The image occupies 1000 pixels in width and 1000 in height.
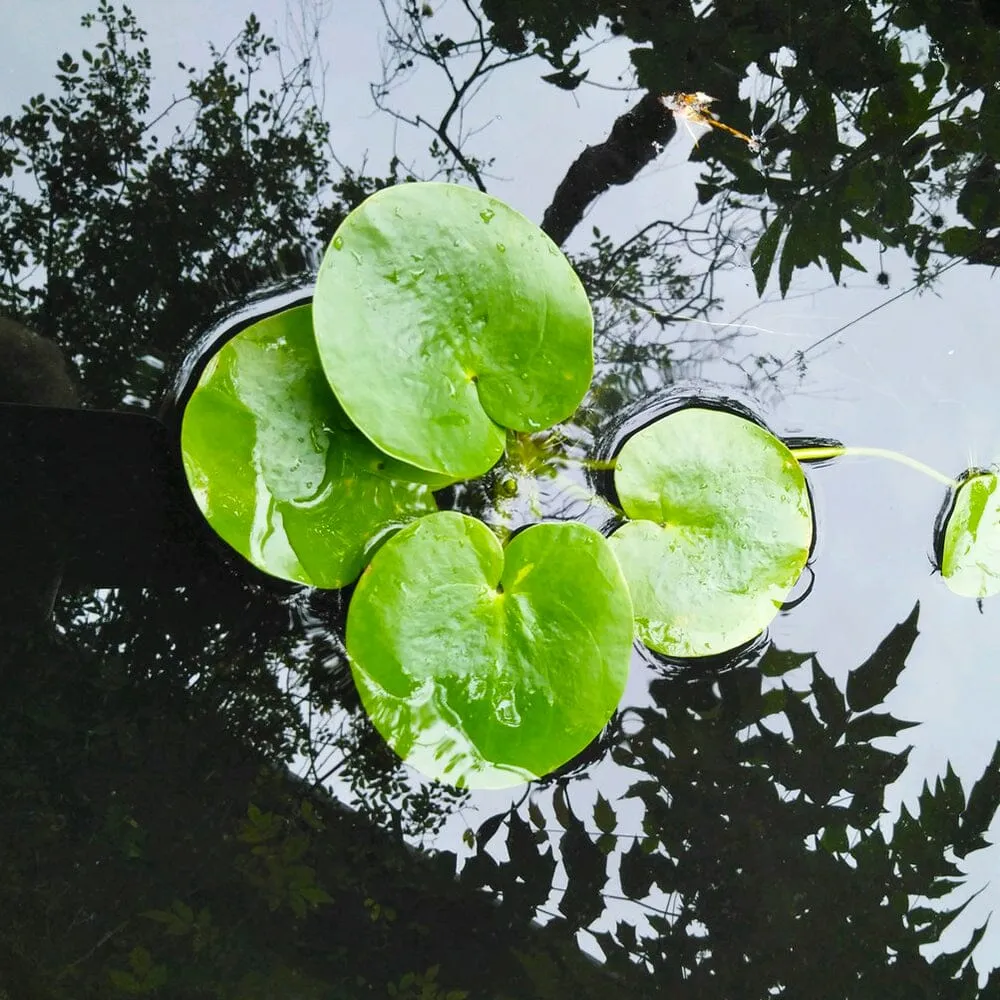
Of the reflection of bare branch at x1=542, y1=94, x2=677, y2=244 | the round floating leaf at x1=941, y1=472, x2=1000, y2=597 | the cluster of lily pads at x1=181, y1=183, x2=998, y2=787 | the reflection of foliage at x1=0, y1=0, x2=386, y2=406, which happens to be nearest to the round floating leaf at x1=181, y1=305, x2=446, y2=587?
the cluster of lily pads at x1=181, y1=183, x2=998, y2=787

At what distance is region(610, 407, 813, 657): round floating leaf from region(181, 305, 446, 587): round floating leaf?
13.6 inches

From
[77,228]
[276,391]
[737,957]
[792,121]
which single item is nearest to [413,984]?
[737,957]

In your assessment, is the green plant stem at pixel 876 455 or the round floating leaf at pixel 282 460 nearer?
the round floating leaf at pixel 282 460

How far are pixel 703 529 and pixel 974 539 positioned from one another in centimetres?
53

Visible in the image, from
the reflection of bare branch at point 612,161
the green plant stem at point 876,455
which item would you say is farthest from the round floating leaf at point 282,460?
the green plant stem at point 876,455

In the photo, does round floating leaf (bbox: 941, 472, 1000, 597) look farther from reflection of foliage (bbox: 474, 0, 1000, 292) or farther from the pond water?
reflection of foliage (bbox: 474, 0, 1000, 292)

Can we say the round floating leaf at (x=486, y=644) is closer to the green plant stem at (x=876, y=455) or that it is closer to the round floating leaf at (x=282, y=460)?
the round floating leaf at (x=282, y=460)

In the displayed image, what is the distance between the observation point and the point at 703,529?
42.8 inches

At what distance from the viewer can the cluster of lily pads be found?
0.94 m

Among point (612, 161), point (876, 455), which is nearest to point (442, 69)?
point (612, 161)

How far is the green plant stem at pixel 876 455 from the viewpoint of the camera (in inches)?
49.2

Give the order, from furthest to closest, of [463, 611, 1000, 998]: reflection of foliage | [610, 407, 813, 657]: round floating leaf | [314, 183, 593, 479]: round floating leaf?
[463, 611, 1000, 998]: reflection of foliage
[610, 407, 813, 657]: round floating leaf
[314, 183, 593, 479]: round floating leaf

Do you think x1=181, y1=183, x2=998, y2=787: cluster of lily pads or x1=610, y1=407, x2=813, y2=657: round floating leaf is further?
x1=610, y1=407, x2=813, y2=657: round floating leaf

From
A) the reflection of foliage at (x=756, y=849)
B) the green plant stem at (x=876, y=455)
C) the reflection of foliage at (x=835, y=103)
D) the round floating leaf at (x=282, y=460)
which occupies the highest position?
the reflection of foliage at (x=835, y=103)
